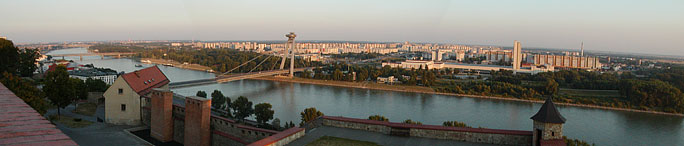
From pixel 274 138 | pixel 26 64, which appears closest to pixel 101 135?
pixel 274 138

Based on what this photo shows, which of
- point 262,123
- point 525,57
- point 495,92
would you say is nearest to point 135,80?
point 262,123

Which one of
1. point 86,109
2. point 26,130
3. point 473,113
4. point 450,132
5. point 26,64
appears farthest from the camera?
point 26,64

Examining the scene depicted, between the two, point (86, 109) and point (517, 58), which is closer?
point (86, 109)

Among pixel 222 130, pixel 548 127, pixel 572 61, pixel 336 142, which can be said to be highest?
pixel 572 61

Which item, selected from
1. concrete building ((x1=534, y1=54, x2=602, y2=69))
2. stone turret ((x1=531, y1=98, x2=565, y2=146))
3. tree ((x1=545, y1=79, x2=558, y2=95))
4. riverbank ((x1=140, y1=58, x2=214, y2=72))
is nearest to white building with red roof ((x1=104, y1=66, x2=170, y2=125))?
stone turret ((x1=531, y1=98, x2=565, y2=146))

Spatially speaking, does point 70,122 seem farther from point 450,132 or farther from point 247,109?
point 450,132

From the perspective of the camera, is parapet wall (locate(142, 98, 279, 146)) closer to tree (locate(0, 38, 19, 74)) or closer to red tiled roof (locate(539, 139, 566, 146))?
red tiled roof (locate(539, 139, 566, 146))
